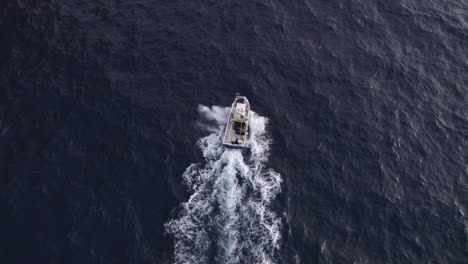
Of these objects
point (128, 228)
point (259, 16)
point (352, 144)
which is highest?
point (259, 16)

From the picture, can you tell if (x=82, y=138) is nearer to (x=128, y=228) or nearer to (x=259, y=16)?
(x=128, y=228)

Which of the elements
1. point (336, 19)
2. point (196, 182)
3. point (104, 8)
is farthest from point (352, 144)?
point (104, 8)

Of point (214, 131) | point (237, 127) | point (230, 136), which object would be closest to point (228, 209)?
point (230, 136)

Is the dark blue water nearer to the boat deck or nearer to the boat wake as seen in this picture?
the boat wake

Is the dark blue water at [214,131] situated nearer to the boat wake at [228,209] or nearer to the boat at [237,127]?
the boat wake at [228,209]

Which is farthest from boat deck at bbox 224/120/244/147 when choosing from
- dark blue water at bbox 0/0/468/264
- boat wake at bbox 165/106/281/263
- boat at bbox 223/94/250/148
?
dark blue water at bbox 0/0/468/264

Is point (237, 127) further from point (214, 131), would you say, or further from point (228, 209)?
point (228, 209)
